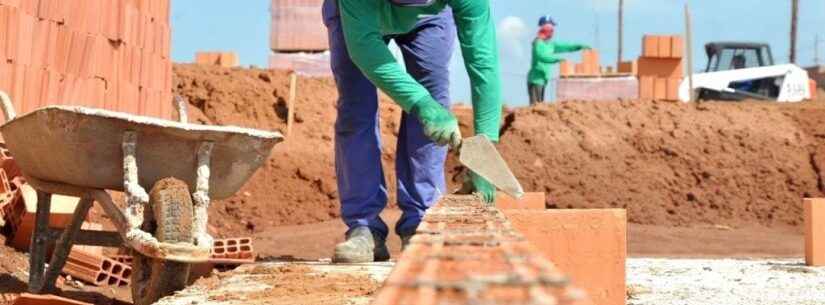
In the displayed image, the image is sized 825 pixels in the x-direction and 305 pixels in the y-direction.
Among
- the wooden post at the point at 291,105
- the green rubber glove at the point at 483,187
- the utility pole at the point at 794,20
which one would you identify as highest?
the utility pole at the point at 794,20

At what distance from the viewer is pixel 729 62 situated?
25.2 meters

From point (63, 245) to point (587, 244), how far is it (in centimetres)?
201

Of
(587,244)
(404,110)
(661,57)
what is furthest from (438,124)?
(661,57)

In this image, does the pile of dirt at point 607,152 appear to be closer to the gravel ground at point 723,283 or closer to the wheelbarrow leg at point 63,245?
the gravel ground at point 723,283

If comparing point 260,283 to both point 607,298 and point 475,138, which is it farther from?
point 607,298

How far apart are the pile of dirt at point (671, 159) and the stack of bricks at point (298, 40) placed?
2.39 metres

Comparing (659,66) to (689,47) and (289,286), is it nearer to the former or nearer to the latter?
(689,47)

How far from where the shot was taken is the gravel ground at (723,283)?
3.65 metres

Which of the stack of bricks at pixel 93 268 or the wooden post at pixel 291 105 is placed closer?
the stack of bricks at pixel 93 268

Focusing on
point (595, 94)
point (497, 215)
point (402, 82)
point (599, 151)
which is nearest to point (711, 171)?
point (599, 151)

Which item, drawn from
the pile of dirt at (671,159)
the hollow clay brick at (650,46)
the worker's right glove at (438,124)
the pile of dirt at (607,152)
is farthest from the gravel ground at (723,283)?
the hollow clay brick at (650,46)

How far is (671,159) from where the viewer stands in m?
12.2

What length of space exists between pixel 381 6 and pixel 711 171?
8.52 meters

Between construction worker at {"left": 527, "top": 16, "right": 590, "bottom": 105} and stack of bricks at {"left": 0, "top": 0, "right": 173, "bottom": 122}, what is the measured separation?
702 centimetres
